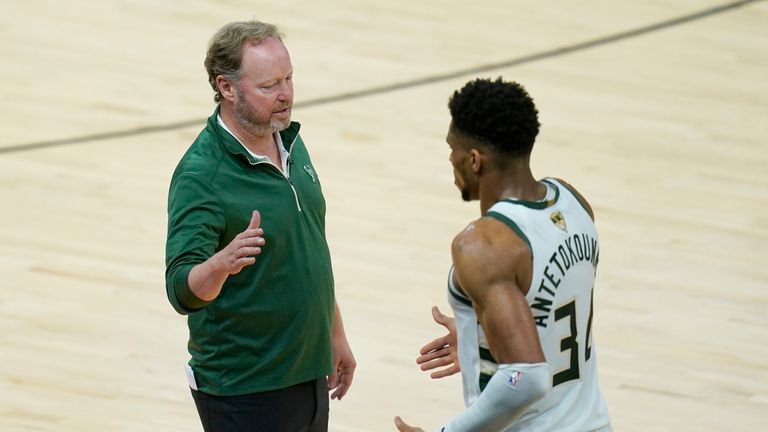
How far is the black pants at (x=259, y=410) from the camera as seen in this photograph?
333 cm

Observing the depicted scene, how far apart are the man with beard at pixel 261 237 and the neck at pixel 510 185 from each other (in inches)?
23.1

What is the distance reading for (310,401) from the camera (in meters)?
3.45

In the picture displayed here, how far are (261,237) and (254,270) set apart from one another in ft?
0.53

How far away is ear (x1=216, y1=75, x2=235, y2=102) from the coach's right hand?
1.30ft

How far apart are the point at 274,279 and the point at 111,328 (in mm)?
2458

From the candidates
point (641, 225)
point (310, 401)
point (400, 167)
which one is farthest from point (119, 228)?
point (310, 401)

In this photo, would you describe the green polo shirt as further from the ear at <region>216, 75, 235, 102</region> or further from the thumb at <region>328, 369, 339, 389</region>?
the thumb at <region>328, 369, 339, 389</region>

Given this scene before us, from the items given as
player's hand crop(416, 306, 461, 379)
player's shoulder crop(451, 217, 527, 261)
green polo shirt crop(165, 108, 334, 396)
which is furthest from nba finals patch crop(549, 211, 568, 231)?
green polo shirt crop(165, 108, 334, 396)

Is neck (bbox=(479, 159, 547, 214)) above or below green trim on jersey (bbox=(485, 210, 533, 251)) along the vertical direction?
above

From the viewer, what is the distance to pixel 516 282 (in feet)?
8.80

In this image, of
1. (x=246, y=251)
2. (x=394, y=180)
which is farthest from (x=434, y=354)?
(x=394, y=180)

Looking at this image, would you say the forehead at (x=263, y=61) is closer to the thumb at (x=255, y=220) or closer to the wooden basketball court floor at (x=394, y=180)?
the thumb at (x=255, y=220)

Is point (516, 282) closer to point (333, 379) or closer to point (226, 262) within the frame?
point (226, 262)

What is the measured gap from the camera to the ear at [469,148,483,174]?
110 inches
